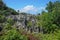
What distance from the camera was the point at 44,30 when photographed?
105ft

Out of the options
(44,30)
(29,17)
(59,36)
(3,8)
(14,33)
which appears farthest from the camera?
(3,8)

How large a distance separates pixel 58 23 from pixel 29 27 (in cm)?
436

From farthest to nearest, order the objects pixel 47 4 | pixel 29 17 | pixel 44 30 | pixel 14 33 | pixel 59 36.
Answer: pixel 47 4 < pixel 29 17 < pixel 44 30 < pixel 14 33 < pixel 59 36

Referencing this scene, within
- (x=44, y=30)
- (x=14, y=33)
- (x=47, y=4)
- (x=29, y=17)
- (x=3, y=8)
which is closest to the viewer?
(x=14, y=33)

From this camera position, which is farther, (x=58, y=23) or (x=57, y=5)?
(x=57, y=5)

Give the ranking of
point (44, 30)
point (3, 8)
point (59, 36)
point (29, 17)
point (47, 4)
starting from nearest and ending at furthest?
point (59, 36) < point (44, 30) < point (29, 17) < point (3, 8) < point (47, 4)

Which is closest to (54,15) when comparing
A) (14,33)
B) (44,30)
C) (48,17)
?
(48,17)

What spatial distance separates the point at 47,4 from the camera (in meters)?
43.5

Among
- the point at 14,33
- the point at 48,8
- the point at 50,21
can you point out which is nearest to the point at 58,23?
the point at 50,21

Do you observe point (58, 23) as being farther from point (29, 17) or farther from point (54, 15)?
point (29, 17)

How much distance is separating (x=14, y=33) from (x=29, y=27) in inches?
636

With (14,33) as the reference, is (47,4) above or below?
above

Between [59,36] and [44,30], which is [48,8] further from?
[59,36]

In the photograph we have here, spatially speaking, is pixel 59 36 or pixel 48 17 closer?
pixel 59 36
